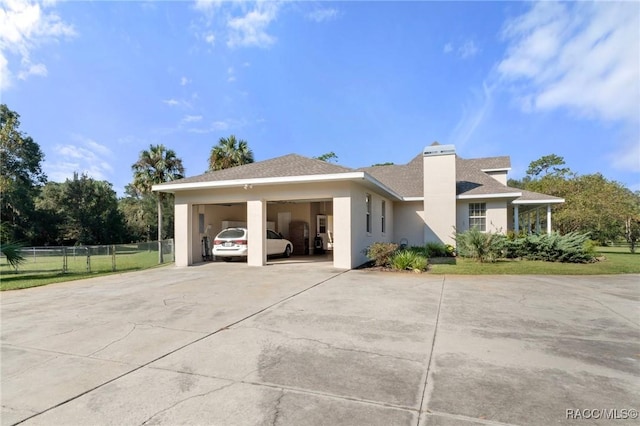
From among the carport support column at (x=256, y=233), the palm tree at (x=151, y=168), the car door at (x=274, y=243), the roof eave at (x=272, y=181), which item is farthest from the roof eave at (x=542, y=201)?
the palm tree at (x=151, y=168)

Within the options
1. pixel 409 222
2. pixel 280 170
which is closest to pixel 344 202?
pixel 280 170

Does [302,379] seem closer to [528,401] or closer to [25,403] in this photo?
[528,401]

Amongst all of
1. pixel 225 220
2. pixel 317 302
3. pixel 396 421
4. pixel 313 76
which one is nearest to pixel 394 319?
pixel 317 302

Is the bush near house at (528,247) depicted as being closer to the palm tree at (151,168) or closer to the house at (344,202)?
the house at (344,202)

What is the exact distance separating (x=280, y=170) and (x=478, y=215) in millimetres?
11796

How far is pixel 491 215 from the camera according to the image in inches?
706

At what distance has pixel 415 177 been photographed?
68.9 feet

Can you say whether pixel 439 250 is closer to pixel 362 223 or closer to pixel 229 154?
pixel 362 223

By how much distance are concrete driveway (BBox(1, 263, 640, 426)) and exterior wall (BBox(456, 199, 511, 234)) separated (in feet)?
34.0

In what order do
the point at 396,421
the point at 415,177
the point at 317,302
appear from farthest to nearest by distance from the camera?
the point at 415,177 → the point at 317,302 → the point at 396,421

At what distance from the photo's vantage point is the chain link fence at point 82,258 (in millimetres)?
14070

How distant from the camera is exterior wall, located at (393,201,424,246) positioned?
19.3 metres

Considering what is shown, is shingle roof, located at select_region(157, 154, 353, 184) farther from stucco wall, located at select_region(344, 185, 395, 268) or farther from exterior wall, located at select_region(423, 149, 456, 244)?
exterior wall, located at select_region(423, 149, 456, 244)

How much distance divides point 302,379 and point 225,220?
1481cm
